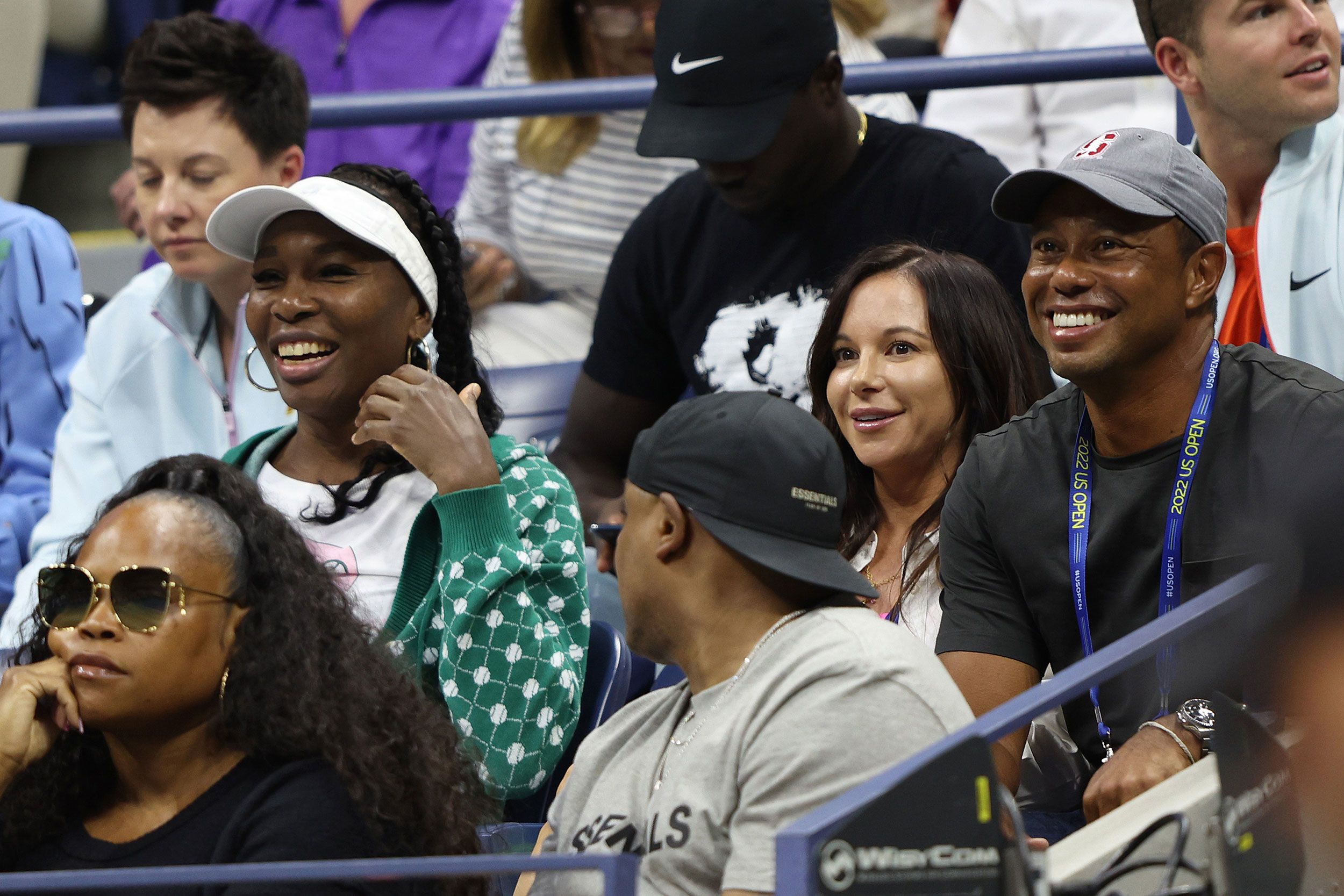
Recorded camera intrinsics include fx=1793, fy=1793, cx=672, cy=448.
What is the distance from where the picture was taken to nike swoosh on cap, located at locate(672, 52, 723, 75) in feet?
11.6

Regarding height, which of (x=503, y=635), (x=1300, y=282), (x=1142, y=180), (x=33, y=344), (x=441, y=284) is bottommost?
(x=33, y=344)

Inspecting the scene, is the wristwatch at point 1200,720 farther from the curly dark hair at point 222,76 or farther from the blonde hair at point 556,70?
the blonde hair at point 556,70

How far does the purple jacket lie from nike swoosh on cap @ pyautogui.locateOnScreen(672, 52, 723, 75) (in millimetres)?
1473

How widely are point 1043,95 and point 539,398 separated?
1455mm

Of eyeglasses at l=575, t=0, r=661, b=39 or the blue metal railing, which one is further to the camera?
eyeglasses at l=575, t=0, r=661, b=39

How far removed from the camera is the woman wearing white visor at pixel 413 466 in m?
2.80

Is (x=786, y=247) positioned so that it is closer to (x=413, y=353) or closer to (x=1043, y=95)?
(x=413, y=353)

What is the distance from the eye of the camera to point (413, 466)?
121 inches

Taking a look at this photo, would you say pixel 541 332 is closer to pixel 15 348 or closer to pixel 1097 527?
pixel 15 348

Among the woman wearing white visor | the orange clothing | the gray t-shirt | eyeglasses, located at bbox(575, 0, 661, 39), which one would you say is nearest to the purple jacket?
eyeglasses, located at bbox(575, 0, 661, 39)

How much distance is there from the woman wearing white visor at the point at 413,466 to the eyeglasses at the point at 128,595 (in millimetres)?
457

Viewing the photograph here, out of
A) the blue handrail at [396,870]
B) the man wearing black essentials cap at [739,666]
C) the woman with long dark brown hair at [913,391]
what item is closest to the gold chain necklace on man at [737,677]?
the man wearing black essentials cap at [739,666]

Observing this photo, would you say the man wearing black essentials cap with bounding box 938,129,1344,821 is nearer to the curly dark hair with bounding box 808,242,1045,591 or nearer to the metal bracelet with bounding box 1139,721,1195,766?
the metal bracelet with bounding box 1139,721,1195,766

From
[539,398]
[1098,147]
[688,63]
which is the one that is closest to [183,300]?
[539,398]
